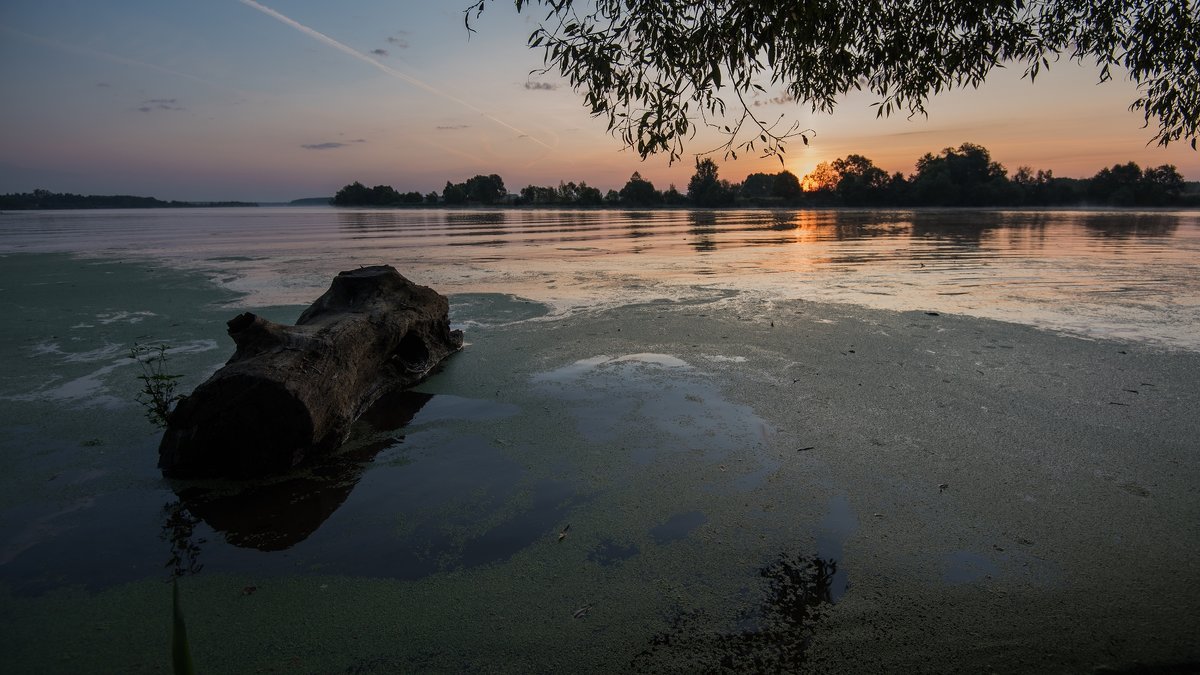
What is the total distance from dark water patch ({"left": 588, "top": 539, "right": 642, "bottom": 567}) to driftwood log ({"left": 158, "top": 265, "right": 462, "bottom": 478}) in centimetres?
212

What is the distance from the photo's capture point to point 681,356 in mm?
6777

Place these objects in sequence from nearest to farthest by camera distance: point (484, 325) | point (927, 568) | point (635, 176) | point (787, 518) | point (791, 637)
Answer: point (791, 637) → point (927, 568) → point (787, 518) → point (484, 325) → point (635, 176)

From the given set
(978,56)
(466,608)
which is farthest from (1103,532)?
(978,56)

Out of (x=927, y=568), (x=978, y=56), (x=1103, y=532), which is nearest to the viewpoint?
(x=927, y=568)

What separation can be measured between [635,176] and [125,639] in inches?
Result: 5173

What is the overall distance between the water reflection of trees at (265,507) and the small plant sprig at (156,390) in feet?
3.07

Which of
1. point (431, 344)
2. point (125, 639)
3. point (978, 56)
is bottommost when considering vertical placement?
point (125, 639)

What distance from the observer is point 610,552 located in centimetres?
313

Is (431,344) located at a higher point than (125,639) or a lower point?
higher

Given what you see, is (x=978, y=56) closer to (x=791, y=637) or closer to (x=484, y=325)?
→ (x=791, y=637)

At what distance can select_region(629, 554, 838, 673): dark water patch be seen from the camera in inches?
92.7

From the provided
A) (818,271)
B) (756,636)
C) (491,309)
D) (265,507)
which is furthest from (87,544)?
(818,271)

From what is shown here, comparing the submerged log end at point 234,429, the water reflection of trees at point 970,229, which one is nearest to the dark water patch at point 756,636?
the submerged log end at point 234,429

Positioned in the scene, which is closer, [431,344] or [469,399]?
[469,399]
